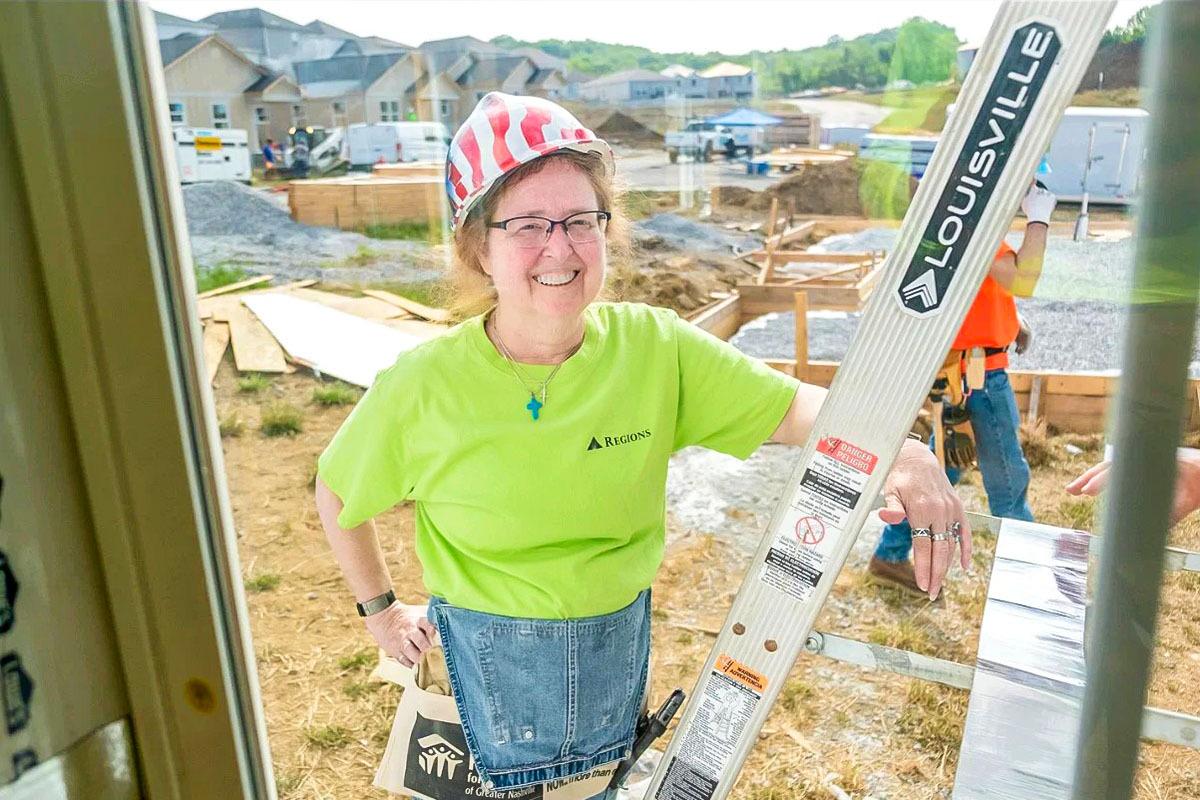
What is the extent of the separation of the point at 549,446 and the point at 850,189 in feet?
2.49

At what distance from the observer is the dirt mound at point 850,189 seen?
1141 millimetres

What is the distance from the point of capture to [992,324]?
4.32 feet

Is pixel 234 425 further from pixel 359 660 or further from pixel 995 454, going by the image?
pixel 995 454

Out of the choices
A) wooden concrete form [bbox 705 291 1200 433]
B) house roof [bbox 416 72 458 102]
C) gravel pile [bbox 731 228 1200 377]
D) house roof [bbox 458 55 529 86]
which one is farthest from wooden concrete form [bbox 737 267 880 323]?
house roof [bbox 416 72 458 102]

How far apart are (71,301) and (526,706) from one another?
0.78 metres

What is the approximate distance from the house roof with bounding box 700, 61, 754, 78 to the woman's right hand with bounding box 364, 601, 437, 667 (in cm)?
80

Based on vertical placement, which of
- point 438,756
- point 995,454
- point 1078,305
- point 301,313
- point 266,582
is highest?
point 1078,305

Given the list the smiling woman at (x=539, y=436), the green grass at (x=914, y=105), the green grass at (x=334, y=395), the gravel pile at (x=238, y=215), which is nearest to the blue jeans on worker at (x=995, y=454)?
the smiling woman at (x=539, y=436)

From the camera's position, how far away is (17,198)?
59 centimetres

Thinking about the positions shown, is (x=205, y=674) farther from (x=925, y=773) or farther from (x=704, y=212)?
(x=704, y=212)

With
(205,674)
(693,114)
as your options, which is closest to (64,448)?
(205,674)

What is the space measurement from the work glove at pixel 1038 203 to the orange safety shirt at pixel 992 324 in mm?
118

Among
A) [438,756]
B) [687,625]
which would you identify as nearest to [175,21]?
[438,756]

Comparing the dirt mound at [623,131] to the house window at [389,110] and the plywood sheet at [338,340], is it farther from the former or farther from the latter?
the plywood sheet at [338,340]
